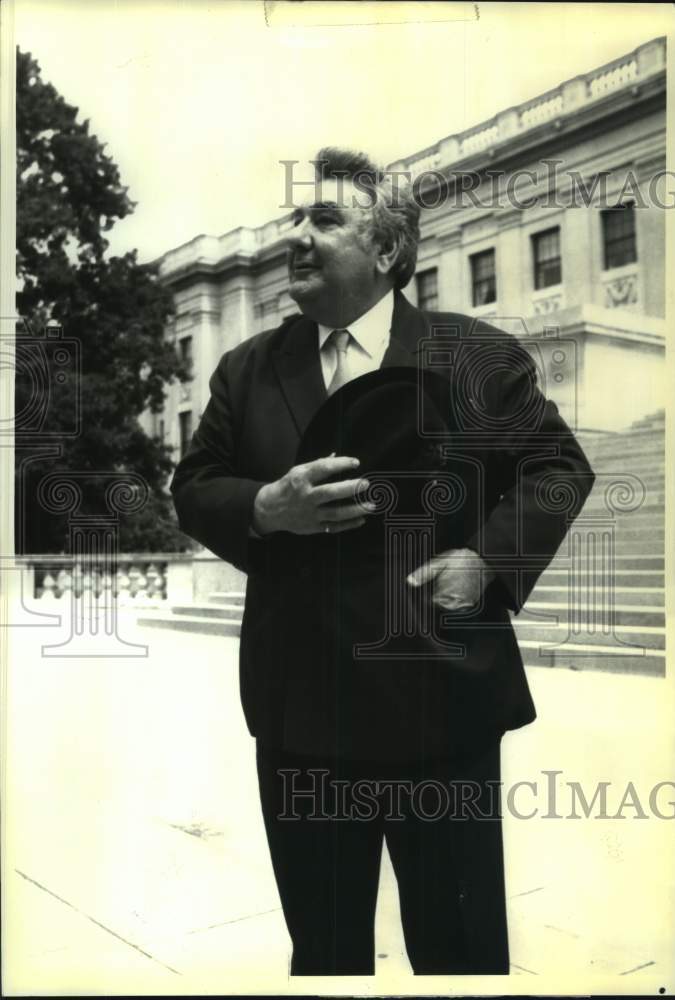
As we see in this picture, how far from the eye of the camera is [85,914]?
3.61 metres

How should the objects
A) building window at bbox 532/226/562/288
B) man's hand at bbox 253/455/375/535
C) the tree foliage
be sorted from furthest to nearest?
1. the tree foliage
2. building window at bbox 532/226/562/288
3. man's hand at bbox 253/455/375/535

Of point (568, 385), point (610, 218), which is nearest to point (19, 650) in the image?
point (568, 385)

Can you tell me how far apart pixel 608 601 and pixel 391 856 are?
1.20 m

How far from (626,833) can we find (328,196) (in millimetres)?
2542

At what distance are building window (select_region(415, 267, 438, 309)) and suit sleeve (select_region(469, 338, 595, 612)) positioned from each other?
0.32m

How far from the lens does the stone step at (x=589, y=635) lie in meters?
3.47

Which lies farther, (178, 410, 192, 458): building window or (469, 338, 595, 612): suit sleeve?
(178, 410, 192, 458): building window

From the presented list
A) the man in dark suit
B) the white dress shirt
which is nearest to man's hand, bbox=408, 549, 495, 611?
the man in dark suit

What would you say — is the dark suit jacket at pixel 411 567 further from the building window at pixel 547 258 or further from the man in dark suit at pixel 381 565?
the building window at pixel 547 258

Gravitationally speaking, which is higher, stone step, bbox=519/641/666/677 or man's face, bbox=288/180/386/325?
man's face, bbox=288/180/386/325

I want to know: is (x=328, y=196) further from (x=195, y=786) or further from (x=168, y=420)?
(x=195, y=786)

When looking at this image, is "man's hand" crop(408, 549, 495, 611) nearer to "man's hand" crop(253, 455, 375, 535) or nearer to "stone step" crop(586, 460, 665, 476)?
"man's hand" crop(253, 455, 375, 535)

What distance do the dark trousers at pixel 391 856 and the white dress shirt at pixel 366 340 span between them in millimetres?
1402

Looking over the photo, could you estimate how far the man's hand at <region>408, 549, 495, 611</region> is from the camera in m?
3.41
